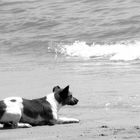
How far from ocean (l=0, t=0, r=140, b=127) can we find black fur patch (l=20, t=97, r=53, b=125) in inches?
24.3

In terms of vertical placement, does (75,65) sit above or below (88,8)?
below

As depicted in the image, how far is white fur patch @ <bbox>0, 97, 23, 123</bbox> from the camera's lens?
28.7 ft

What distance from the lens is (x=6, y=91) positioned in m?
12.0

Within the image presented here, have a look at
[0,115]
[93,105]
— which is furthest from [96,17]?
[0,115]

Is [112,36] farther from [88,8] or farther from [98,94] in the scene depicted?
[98,94]

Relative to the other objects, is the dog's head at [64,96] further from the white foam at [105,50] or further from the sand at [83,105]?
the white foam at [105,50]

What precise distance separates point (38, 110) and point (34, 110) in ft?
0.28

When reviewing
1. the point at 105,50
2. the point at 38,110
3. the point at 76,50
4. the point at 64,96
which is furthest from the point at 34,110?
the point at 76,50

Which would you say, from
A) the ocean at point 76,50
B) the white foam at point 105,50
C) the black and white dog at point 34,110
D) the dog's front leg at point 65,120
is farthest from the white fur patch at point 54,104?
the white foam at point 105,50

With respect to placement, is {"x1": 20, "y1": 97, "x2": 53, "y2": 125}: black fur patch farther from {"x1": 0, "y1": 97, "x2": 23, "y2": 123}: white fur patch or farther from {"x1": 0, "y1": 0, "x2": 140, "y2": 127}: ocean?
{"x1": 0, "y1": 0, "x2": 140, "y2": 127}: ocean

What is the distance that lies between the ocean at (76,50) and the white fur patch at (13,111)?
121 centimetres

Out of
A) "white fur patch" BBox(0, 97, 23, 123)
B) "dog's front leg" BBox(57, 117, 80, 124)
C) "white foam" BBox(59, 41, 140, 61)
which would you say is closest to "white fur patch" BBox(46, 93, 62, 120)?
"dog's front leg" BBox(57, 117, 80, 124)

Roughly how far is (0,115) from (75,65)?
7.23m

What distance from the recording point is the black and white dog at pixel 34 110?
8.77 m
